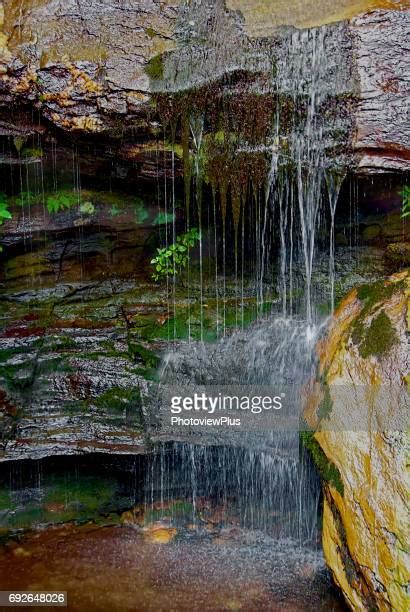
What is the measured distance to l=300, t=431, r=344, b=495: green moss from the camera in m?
3.49

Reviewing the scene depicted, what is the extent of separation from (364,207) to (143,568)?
432 centimetres

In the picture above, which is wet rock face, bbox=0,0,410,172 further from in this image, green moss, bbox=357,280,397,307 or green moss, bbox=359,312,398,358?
green moss, bbox=359,312,398,358

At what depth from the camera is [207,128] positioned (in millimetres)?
5289

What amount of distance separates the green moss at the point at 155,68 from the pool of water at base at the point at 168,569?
4.30m

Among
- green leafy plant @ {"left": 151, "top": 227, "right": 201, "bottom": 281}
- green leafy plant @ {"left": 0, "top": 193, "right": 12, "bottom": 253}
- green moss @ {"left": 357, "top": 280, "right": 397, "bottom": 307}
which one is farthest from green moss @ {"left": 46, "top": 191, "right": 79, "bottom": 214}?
green moss @ {"left": 357, "top": 280, "right": 397, "bottom": 307}

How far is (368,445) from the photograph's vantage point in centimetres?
333

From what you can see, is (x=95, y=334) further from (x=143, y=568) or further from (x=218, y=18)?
(x=218, y=18)

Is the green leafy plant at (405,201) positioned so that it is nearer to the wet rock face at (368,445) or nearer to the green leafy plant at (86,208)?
the wet rock face at (368,445)

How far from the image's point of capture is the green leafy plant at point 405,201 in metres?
5.49

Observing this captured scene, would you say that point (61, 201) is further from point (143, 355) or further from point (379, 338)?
point (379, 338)

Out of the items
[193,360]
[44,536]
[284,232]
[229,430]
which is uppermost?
[284,232]

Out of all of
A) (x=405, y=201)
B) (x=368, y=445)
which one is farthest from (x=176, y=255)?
(x=368, y=445)

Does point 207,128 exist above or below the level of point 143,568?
above

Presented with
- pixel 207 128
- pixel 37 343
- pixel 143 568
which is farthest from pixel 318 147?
pixel 143 568
